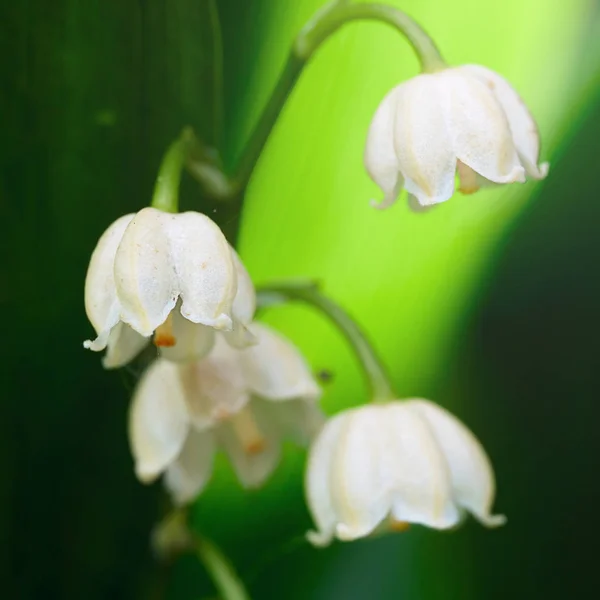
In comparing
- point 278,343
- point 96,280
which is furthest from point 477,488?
point 96,280

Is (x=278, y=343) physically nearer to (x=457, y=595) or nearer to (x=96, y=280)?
(x=96, y=280)

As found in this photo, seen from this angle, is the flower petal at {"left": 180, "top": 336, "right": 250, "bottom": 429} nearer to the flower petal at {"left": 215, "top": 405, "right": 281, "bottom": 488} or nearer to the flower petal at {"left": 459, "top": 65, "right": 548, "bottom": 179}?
the flower petal at {"left": 215, "top": 405, "right": 281, "bottom": 488}

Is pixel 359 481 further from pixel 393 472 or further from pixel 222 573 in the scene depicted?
pixel 222 573

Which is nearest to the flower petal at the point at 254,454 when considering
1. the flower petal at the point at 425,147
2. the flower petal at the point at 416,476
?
the flower petal at the point at 416,476

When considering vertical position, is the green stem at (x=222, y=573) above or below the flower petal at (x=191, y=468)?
below

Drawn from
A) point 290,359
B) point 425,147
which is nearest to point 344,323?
point 290,359

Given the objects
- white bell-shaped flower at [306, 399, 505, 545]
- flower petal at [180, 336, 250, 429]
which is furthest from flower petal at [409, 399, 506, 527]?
flower petal at [180, 336, 250, 429]

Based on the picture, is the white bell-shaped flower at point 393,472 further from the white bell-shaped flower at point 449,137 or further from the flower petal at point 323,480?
the white bell-shaped flower at point 449,137
